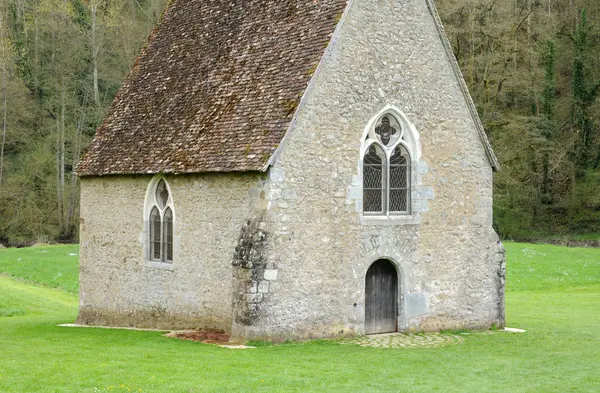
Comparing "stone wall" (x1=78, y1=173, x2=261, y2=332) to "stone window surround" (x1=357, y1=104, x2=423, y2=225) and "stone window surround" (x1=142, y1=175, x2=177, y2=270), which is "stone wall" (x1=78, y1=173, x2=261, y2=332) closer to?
"stone window surround" (x1=142, y1=175, x2=177, y2=270)

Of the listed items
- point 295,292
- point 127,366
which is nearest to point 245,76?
point 295,292

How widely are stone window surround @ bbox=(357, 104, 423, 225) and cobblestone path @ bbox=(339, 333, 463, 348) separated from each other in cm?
244

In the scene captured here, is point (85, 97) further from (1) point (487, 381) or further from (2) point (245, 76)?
(1) point (487, 381)

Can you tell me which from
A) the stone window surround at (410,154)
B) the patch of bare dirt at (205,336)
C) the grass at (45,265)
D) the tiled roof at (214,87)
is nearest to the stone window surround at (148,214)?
the tiled roof at (214,87)

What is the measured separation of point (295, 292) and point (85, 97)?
115ft

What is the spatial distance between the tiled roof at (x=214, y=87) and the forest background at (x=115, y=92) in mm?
23568

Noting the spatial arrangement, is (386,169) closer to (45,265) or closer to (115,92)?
(45,265)

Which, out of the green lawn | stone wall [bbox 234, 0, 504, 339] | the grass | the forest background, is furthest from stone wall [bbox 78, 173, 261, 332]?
the forest background

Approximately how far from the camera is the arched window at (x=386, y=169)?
722 inches

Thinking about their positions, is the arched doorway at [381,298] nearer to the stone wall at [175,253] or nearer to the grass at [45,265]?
the stone wall at [175,253]

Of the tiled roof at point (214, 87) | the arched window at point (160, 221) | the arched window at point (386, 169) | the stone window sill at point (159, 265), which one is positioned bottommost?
the stone window sill at point (159, 265)

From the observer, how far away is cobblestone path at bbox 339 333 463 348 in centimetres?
1702

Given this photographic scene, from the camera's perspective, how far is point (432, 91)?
19047 mm

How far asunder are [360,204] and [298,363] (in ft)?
15.2
